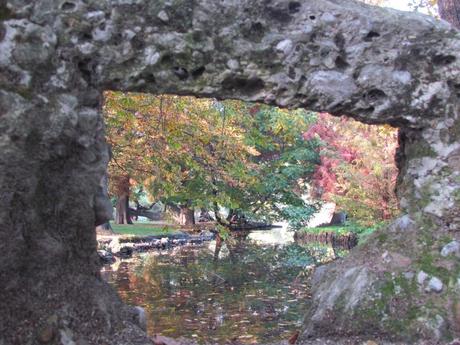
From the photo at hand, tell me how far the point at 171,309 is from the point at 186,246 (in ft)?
43.2

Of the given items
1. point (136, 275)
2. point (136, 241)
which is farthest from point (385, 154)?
point (136, 241)

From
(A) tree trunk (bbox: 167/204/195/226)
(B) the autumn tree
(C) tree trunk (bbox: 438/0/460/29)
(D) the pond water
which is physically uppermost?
(C) tree trunk (bbox: 438/0/460/29)

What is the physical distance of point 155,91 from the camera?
3.99 meters

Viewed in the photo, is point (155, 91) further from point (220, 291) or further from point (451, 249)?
point (220, 291)

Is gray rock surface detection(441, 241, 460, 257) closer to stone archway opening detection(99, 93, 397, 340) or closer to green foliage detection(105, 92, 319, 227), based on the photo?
stone archway opening detection(99, 93, 397, 340)

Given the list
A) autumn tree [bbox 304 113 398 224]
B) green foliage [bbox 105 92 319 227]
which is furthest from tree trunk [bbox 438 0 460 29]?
autumn tree [bbox 304 113 398 224]

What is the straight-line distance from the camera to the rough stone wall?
3344mm

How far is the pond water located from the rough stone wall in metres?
3.53

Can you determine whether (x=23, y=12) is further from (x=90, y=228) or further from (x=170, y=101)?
(x=170, y=101)

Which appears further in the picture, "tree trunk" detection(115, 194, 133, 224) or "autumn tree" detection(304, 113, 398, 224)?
"tree trunk" detection(115, 194, 133, 224)

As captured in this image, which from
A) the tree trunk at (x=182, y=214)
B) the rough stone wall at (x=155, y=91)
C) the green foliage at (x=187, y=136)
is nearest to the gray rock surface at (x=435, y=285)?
the rough stone wall at (x=155, y=91)

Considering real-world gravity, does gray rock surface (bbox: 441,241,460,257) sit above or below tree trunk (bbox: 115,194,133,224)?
above

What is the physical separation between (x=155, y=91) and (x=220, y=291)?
25.4 ft

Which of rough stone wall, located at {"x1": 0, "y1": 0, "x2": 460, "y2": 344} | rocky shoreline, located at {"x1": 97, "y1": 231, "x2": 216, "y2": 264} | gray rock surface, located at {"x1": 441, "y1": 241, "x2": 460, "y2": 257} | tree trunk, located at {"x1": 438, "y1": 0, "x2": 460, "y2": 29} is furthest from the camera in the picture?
rocky shoreline, located at {"x1": 97, "y1": 231, "x2": 216, "y2": 264}
